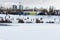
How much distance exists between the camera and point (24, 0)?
150 cm

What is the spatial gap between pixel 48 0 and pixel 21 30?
0.51m

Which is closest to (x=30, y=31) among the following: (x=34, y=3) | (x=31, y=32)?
(x=31, y=32)

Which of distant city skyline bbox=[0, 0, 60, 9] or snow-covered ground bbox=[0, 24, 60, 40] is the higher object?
distant city skyline bbox=[0, 0, 60, 9]

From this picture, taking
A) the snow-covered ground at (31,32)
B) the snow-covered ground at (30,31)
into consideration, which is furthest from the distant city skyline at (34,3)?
the snow-covered ground at (31,32)

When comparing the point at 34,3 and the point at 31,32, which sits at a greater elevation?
the point at 34,3

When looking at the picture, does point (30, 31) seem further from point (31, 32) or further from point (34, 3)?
point (34, 3)

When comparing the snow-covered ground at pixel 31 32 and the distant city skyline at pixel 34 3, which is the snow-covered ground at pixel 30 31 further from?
the distant city skyline at pixel 34 3

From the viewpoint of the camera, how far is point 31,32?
4.84 ft

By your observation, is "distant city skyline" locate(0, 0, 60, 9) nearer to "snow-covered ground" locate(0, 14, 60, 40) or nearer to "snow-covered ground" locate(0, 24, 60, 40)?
"snow-covered ground" locate(0, 14, 60, 40)

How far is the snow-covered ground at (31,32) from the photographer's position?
1458mm

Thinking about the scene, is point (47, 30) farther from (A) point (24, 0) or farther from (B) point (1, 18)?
(B) point (1, 18)

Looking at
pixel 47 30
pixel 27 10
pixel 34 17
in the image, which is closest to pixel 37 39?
pixel 47 30

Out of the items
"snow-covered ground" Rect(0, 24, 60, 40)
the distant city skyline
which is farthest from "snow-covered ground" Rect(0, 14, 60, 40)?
the distant city skyline

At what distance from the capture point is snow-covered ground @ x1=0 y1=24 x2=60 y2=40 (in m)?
1.46
